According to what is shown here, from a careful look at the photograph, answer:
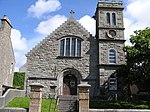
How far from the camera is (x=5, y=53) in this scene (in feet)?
84.2

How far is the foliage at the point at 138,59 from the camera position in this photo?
20.0m

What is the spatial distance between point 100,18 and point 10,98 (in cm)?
1504

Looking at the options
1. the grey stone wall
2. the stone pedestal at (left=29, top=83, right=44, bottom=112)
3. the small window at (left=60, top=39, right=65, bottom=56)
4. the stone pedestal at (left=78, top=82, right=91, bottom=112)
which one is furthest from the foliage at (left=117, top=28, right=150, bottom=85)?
the stone pedestal at (left=29, top=83, right=44, bottom=112)

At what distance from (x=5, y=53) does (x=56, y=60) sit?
6.47m

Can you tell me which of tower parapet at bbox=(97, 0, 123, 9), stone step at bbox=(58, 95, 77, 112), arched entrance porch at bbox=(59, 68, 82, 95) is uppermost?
tower parapet at bbox=(97, 0, 123, 9)

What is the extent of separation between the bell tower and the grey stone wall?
1.07 meters

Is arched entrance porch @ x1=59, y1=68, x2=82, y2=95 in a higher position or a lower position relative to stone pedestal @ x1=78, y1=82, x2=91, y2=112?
higher

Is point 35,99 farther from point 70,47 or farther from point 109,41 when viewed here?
point 109,41

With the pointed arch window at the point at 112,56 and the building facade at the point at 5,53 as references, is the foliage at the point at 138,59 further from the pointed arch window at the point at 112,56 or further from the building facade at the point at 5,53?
the building facade at the point at 5,53

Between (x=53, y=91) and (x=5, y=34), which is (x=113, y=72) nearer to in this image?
(x=53, y=91)

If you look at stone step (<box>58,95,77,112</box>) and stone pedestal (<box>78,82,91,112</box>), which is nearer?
stone pedestal (<box>78,82,91,112</box>)

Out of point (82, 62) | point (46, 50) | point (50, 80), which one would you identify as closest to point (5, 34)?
point (46, 50)

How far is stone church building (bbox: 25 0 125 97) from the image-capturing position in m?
24.5

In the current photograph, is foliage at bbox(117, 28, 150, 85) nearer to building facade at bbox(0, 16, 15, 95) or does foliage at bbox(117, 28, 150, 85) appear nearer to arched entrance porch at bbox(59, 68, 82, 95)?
arched entrance porch at bbox(59, 68, 82, 95)
